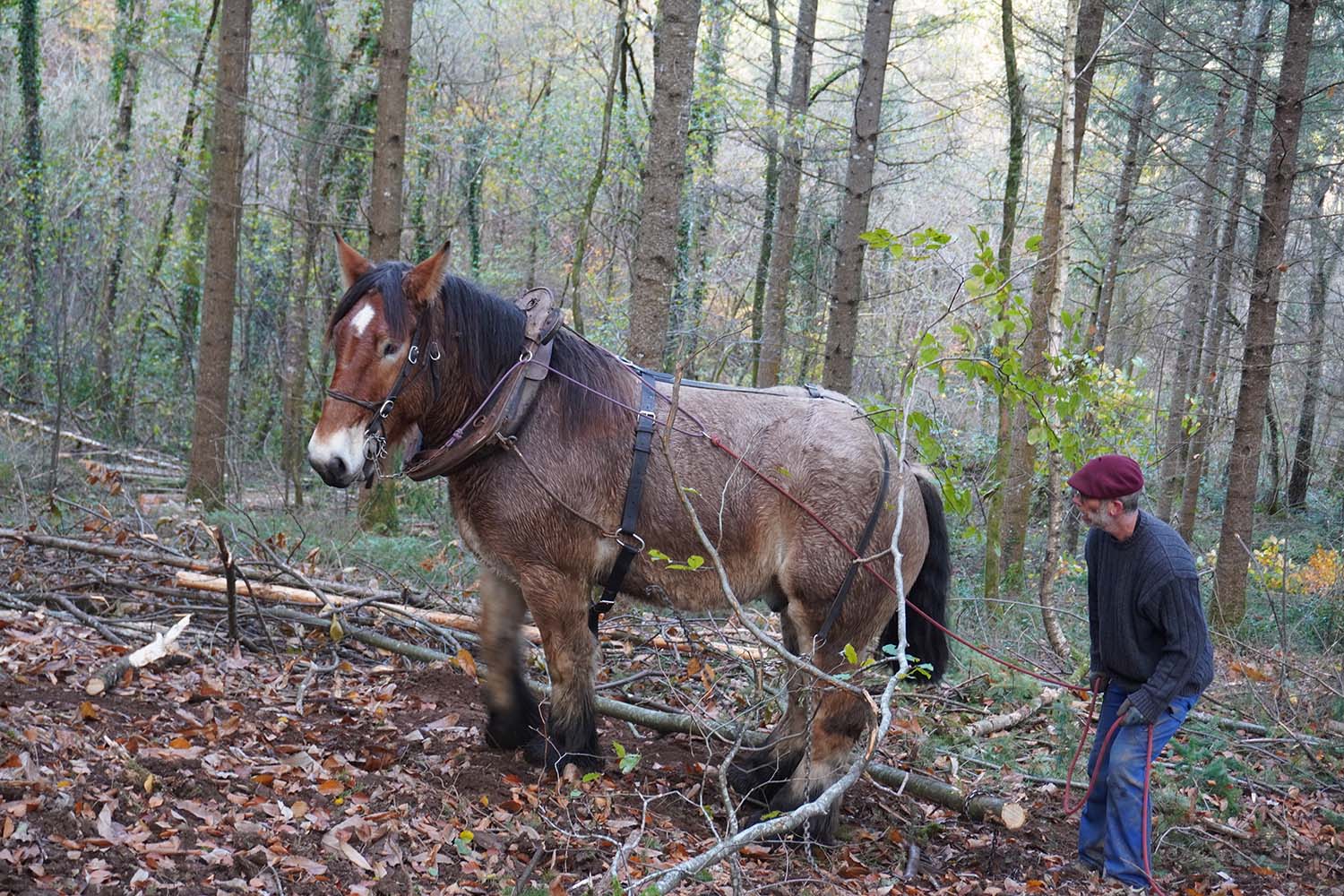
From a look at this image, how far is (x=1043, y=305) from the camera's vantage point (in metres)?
8.64

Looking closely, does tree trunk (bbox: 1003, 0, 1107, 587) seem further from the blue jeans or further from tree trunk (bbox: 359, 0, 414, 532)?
tree trunk (bbox: 359, 0, 414, 532)

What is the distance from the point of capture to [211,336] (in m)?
10.5

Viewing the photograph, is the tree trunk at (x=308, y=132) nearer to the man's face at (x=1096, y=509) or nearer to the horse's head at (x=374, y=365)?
the horse's head at (x=374, y=365)

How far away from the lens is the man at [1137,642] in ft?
14.4

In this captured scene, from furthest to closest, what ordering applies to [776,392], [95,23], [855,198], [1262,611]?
[95,23] → [1262,611] → [855,198] → [776,392]

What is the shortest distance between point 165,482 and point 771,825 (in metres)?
11.8

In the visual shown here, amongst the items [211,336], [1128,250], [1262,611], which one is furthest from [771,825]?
[1128,250]

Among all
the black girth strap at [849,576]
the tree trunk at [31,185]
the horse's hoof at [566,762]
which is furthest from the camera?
the tree trunk at [31,185]

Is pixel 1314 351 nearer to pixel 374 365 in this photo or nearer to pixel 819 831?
pixel 819 831

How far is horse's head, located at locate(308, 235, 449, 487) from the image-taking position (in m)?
4.00

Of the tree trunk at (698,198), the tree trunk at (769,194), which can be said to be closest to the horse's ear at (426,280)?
the tree trunk at (769,194)

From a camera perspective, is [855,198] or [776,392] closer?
[776,392]

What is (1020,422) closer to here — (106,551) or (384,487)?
(384,487)

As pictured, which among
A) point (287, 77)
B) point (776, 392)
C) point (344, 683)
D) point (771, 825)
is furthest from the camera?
point (287, 77)
